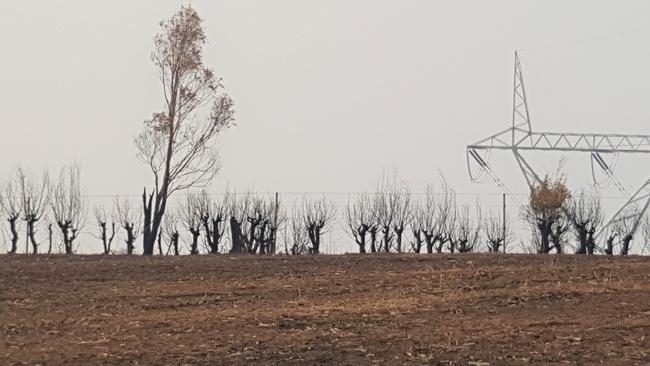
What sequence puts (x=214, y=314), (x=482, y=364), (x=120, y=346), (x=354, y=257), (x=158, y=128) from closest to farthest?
(x=482, y=364), (x=120, y=346), (x=214, y=314), (x=354, y=257), (x=158, y=128)

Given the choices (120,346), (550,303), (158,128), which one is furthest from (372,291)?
(158,128)

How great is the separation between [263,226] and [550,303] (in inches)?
713

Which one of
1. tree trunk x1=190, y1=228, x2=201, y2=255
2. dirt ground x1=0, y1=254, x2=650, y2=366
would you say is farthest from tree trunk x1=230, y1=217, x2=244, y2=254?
dirt ground x1=0, y1=254, x2=650, y2=366

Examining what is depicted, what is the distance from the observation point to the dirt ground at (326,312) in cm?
1373

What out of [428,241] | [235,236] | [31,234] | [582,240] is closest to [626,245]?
[582,240]

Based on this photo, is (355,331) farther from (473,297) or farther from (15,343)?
(15,343)

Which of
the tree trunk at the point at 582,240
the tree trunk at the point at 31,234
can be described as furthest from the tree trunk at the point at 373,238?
the tree trunk at the point at 31,234

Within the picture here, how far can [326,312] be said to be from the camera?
16.8m

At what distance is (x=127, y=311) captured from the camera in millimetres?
17328

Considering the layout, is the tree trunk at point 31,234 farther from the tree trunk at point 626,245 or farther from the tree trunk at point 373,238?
the tree trunk at point 626,245

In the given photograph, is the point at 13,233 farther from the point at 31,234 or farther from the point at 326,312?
the point at 326,312

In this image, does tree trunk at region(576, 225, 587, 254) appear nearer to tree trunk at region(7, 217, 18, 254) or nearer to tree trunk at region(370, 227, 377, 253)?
tree trunk at region(370, 227, 377, 253)

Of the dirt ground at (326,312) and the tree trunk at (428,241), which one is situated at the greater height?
the tree trunk at (428,241)

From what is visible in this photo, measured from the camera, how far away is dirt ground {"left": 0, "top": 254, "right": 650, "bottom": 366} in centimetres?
1373
